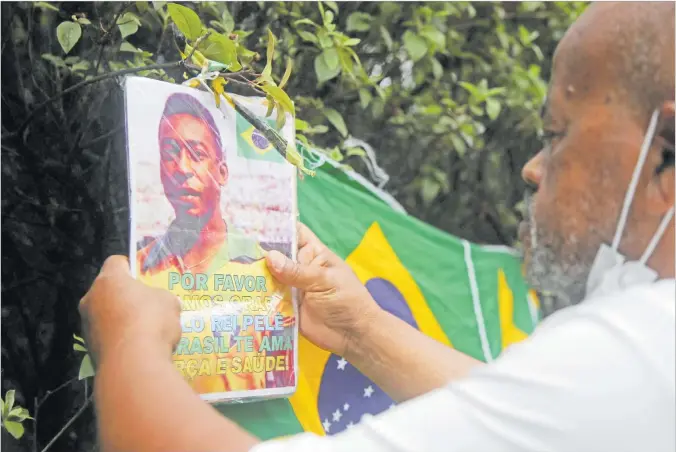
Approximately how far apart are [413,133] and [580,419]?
90cm

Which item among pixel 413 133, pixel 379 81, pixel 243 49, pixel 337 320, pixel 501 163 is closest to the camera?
pixel 243 49

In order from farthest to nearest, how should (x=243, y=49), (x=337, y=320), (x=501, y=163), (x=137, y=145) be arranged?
(x=501, y=163) < (x=337, y=320) < (x=243, y=49) < (x=137, y=145)

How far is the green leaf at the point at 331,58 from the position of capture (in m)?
1.31

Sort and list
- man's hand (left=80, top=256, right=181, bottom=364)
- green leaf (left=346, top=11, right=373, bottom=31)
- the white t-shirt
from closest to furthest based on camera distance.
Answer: the white t-shirt < man's hand (left=80, top=256, right=181, bottom=364) < green leaf (left=346, top=11, right=373, bottom=31)

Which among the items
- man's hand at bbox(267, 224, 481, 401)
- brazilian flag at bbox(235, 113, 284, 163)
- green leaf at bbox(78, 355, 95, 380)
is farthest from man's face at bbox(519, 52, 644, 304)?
green leaf at bbox(78, 355, 95, 380)

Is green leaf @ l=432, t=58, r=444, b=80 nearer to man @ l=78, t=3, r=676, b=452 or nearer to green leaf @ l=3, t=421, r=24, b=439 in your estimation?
man @ l=78, t=3, r=676, b=452

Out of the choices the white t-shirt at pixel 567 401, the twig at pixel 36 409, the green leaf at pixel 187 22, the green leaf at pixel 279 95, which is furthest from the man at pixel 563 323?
the green leaf at pixel 187 22

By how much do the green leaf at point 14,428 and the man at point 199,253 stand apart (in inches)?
8.8

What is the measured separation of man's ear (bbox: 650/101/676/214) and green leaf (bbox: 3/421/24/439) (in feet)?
3.03

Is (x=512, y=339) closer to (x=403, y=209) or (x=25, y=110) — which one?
(x=403, y=209)

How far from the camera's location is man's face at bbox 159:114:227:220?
1029 millimetres

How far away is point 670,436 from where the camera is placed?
78 cm

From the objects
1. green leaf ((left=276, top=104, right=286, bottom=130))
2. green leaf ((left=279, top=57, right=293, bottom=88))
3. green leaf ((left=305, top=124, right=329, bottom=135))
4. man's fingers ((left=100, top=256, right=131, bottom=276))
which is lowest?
man's fingers ((left=100, top=256, right=131, bottom=276))

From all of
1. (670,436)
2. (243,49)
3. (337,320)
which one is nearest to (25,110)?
(243,49)
